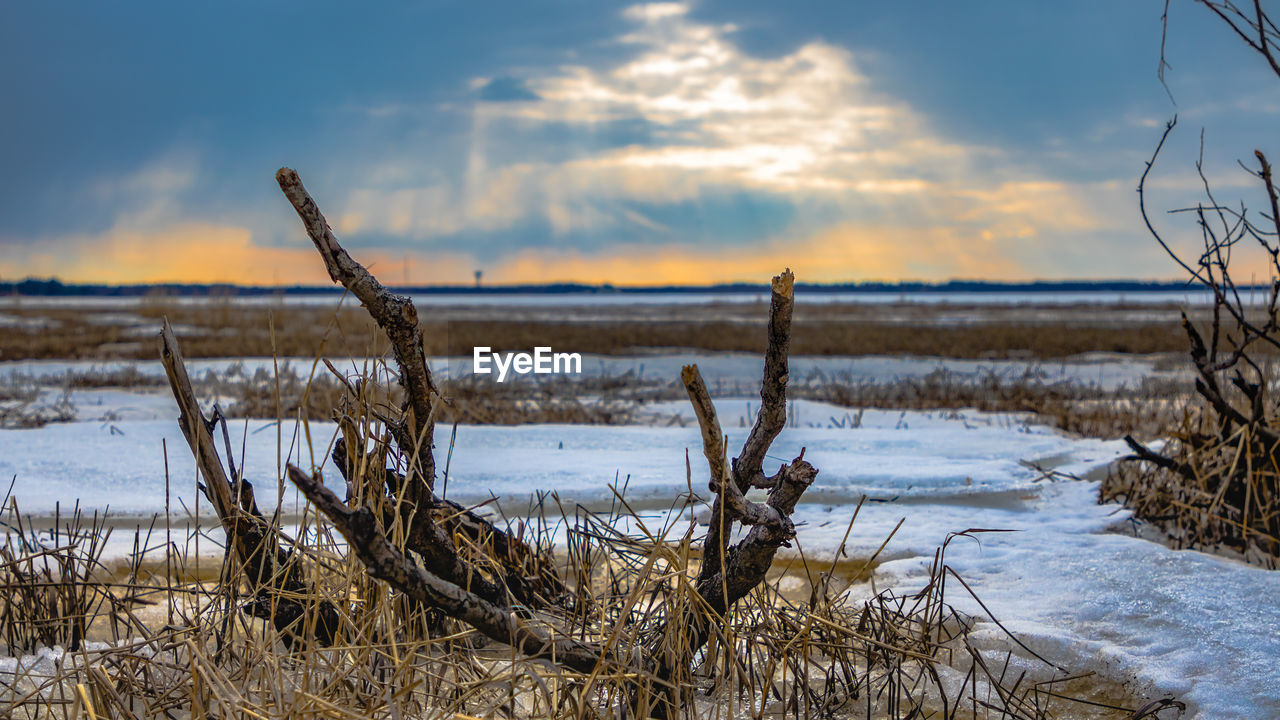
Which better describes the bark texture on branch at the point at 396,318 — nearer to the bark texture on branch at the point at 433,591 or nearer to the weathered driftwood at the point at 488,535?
the weathered driftwood at the point at 488,535

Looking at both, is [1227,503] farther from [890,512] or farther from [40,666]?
[40,666]

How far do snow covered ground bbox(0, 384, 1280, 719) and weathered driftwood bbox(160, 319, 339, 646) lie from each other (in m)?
0.30

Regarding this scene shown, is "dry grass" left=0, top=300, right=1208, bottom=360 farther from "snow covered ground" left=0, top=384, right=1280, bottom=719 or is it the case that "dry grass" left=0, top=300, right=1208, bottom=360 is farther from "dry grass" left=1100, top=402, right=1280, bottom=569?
"dry grass" left=1100, top=402, right=1280, bottom=569

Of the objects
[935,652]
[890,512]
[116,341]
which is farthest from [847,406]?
[116,341]

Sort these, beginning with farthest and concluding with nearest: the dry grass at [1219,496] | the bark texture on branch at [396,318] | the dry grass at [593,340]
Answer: the dry grass at [593,340] → the dry grass at [1219,496] → the bark texture on branch at [396,318]

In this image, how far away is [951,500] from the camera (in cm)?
482

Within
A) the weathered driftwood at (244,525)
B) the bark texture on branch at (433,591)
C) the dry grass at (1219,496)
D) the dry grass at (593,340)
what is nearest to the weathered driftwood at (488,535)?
the bark texture on branch at (433,591)

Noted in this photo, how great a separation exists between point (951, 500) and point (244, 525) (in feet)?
12.5

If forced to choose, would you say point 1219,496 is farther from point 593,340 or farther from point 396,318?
point 593,340

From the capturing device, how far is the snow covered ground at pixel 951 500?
2.66m

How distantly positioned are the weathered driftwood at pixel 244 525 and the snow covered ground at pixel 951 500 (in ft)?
0.99

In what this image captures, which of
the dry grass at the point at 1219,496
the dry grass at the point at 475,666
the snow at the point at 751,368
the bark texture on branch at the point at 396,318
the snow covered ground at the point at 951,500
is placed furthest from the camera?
the snow at the point at 751,368

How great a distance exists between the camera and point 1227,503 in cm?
394

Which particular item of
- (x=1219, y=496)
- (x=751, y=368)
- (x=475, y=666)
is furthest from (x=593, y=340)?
(x=475, y=666)
